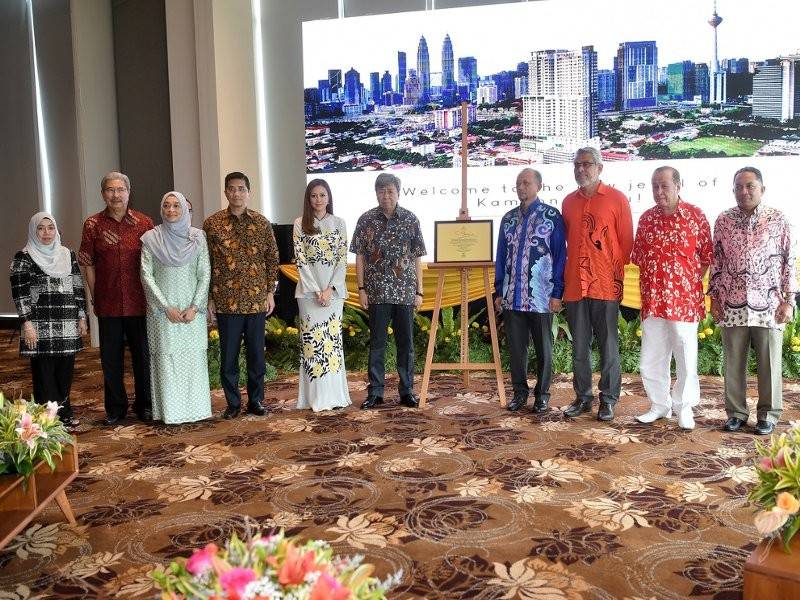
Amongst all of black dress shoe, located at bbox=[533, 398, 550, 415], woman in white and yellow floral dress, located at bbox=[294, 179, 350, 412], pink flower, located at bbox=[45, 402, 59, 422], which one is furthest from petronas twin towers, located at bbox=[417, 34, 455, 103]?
pink flower, located at bbox=[45, 402, 59, 422]

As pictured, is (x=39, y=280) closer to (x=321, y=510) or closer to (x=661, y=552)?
(x=321, y=510)

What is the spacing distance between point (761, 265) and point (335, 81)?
4542 millimetres

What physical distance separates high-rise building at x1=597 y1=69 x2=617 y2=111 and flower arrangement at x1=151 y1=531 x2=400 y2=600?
19.6 ft

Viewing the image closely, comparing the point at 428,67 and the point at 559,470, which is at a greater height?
the point at 428,67

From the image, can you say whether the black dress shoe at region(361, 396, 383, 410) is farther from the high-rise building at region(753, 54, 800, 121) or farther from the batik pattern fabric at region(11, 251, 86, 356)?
the high-rise building at region(753, 54, 800, 121)

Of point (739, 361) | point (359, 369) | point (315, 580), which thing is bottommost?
point (359, 369)

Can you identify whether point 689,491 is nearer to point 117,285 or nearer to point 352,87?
point 117,285

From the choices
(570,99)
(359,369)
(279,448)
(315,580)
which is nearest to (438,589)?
(315,580)

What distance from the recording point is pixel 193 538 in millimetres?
2756

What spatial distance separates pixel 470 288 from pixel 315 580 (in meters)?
5.14

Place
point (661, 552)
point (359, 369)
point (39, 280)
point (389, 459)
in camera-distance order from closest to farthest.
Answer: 1. point (661, 552)
2. point (389, 459)
3. point (39, 280)
4. point (359, 369)

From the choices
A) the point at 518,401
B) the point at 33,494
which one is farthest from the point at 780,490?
the point at 518,401

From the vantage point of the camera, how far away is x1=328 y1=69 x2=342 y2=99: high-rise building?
23.4 feet

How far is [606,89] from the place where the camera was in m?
6.55
